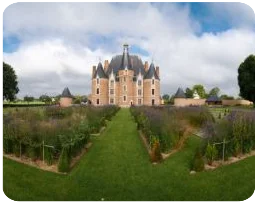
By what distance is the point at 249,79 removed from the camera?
3822 centimetres

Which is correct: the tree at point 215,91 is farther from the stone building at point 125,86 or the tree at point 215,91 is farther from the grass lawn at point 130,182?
the grass lawn at point 130,182

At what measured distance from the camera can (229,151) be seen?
7.89 meters

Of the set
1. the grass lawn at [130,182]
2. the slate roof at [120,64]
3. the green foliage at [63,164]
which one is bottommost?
the grass lawn at [130,182]

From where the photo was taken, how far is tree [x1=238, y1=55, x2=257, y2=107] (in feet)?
124

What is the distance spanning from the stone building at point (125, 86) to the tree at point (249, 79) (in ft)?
65.0

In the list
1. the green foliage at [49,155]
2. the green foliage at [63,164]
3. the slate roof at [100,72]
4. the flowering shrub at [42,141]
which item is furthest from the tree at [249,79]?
the green foliage at [63,164]

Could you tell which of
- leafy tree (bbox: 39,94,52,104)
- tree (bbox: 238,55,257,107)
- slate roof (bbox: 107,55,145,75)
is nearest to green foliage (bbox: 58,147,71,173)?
tree (bbox: 238,55,257,107)

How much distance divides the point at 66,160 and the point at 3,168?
4.86ft

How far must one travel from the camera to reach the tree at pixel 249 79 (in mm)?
37875

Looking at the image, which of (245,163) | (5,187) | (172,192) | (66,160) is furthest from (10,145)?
(245,163)

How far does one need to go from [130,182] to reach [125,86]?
5050 centimetres

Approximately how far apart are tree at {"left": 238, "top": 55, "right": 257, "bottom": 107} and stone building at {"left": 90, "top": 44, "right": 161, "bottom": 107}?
1982 cm

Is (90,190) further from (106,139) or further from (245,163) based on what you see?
(106,139)

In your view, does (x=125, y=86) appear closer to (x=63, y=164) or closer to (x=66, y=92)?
(x=66, y=92)
